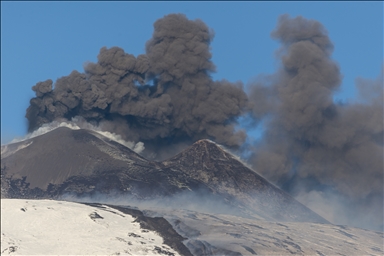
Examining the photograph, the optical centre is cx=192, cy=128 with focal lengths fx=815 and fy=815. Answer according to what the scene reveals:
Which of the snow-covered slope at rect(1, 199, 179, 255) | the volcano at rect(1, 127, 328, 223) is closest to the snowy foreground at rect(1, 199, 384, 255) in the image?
the snow-covered slope at rect(1, 199, 179, 255)

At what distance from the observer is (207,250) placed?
60000 mm

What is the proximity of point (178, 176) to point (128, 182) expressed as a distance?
6966 mm

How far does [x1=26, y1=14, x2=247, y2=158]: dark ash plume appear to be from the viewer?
9506 centimetres

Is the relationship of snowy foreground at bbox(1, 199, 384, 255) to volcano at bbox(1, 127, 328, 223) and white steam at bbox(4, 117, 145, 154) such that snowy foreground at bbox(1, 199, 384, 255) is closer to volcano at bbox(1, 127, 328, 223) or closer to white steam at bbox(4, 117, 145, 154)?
volcano at bbox(1, 127, 328, 223)

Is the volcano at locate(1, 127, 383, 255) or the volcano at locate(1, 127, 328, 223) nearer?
the volcano at locate(1, 127, 383, 255)

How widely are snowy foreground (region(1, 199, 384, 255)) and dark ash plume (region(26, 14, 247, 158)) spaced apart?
2721 centimetres

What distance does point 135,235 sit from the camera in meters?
61.8

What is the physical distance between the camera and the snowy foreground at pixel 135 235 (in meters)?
59.0

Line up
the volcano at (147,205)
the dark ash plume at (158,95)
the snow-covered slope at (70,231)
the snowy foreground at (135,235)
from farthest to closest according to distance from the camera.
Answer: the dark ash plume at (158,95)
the volcano at (147,205)
the snowy foreground at (135,235)
the snow-covered slope at (70,231)

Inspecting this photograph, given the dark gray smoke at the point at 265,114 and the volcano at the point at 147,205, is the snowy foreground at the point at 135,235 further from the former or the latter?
the dark gray smoke at the point at 265,114

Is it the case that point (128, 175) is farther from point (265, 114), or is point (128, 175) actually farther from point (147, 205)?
point (265, 114)

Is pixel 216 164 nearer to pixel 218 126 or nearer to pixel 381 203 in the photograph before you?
pixel 218 126

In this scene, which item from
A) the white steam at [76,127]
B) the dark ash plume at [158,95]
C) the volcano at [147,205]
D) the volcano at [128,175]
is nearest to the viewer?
the volcano at [147,205]

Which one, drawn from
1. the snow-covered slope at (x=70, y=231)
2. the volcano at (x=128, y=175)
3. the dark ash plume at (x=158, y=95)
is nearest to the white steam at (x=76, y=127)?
the dark ash plume at (x=158, y=95)
